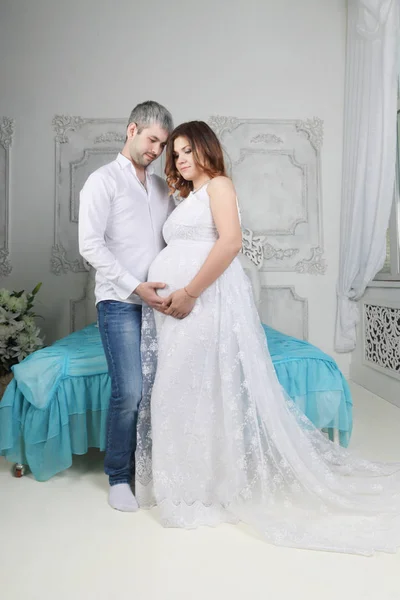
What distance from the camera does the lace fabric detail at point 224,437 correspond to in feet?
5.99

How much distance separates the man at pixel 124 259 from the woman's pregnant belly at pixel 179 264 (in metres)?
0.04

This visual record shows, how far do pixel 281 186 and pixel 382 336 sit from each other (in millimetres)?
1435

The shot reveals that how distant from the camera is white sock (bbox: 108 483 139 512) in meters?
2.00

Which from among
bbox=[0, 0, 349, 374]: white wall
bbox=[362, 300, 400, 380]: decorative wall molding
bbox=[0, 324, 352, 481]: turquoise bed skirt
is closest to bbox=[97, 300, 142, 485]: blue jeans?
bbox=[0, 324, 352, 481]: turquoise bed skirt

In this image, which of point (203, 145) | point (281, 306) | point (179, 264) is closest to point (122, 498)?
point (179, 264)

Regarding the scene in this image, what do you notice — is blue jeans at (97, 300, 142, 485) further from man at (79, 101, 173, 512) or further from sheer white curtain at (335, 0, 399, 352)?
sheer white curtain at (335, 0, 399, 352)

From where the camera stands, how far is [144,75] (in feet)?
14.1

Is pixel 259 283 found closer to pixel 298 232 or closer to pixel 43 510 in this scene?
pixel 298 232

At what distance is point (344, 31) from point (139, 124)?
122 inches

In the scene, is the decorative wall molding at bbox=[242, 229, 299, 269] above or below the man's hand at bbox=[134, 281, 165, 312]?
above

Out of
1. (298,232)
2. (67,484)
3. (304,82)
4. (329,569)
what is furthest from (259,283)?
(329,569)

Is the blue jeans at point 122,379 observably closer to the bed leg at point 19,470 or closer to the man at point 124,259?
the man at point 124,259

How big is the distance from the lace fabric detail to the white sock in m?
0.04

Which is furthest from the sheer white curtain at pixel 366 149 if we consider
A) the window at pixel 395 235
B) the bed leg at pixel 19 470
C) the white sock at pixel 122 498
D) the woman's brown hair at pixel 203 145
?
the bed leg at pixel 19 470
